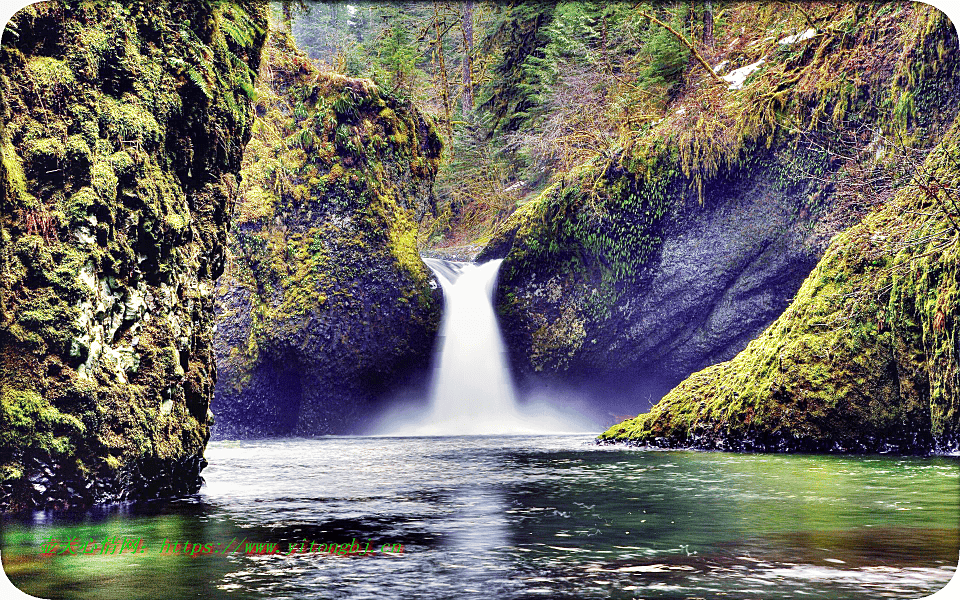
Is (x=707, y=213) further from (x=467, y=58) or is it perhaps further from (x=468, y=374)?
(x=467, y=58)

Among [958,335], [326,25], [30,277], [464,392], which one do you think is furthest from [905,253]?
[326,25]

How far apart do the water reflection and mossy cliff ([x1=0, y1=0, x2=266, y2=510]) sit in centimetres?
50

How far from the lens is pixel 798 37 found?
1319 cm

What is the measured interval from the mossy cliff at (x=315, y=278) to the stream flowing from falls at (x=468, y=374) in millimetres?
434

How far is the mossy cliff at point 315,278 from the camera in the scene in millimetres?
15344

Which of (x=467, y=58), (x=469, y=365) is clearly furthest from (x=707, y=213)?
(x=467, y=58)

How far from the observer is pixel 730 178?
14.3 meters

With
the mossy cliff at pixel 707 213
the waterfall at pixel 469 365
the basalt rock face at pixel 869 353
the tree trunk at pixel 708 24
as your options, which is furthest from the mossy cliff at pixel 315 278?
the tree trunk at pixel 708 24

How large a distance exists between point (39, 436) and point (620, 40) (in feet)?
57.7

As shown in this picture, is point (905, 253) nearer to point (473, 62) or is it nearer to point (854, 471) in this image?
point (854, 471)

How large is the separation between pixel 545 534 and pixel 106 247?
3.64 metres

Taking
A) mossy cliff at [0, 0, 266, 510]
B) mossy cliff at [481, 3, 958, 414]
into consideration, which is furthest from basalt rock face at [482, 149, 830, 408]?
mossy cliff at [0, 0, 266, 510]

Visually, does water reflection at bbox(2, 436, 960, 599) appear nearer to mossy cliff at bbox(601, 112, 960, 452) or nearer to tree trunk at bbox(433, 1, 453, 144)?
mossy cliff at bbox(601, 112, 960, 452)

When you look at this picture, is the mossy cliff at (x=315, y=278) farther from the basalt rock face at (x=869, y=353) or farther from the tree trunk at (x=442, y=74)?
the basalt rock face at (x=869, y=353)
